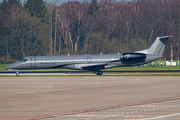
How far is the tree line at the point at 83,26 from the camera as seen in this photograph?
Answer: 8500cm

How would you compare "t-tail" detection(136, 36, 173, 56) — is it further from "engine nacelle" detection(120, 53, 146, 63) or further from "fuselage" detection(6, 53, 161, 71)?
"engine nacelle" detection(120, 53, 146, 63)

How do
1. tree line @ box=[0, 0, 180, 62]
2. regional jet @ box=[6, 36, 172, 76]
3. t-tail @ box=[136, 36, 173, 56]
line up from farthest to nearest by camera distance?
1. tree line @ box=[0, 0, 180, 62]
2. t-tail @ box=[136, 36, 173, 56]
3. regional jet @ box=[6, 36, 172, 76]

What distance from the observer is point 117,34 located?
100750 mm

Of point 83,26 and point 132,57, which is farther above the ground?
point 83,26

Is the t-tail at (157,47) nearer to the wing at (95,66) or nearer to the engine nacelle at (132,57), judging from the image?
the engine nacelle at (132,57)

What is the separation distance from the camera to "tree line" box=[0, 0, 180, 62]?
279ft

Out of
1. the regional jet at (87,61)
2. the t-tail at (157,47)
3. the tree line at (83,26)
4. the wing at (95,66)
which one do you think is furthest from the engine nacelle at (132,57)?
the tree line at (83,26)

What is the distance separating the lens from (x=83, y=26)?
319ft

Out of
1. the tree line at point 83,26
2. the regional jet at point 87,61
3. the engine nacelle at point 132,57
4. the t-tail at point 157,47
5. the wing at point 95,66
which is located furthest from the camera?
the tree line at point 83,26

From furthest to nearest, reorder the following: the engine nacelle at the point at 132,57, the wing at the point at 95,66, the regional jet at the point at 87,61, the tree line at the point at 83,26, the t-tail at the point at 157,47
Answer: the tree line at the point at 83,26 < the t-tail at the point at 157,47 < the regional jet at the point at 87,61 < the engine nacelle at the point at 132,57 < the wing at the point at 95,66

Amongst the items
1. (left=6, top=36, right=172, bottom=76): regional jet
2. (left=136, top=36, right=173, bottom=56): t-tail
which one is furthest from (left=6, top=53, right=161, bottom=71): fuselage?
(left=136, top=36, right=173, bottom=56): t-tail

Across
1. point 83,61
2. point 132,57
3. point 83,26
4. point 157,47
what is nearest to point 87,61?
point 83,61

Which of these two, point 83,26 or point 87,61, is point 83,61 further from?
point 83,26

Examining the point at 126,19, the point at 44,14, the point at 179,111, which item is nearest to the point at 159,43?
the point at 179,111
